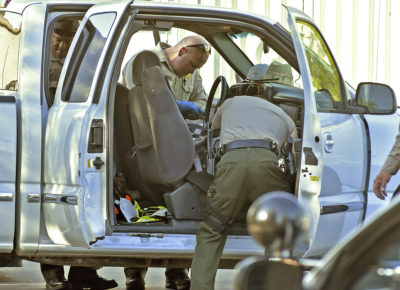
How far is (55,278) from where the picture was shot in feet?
22.6

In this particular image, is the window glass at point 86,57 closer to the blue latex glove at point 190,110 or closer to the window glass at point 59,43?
the window glass at point 59,43

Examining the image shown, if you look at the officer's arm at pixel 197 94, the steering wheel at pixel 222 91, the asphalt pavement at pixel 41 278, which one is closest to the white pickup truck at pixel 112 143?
the steering wheel at pixel 222 91

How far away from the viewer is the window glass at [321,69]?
19.9 feet

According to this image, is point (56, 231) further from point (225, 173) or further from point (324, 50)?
point (324, 50)

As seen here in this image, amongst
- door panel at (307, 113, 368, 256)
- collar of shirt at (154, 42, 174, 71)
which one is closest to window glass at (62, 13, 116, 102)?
door panel at (307, 113, 368, 256)

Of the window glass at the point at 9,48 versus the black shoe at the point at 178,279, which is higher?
the window glass at the point at 9,48

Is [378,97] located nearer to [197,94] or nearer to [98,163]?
[98,163]

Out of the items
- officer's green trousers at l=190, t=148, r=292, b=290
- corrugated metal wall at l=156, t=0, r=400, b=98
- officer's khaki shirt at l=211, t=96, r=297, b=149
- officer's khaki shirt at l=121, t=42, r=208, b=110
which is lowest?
officer's green trousers at l=190, t=148, r=292, b=290

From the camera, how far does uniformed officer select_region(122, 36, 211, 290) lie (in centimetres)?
725

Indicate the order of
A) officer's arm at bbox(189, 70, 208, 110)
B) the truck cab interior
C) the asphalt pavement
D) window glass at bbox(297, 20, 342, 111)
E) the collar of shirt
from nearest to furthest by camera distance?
window glass at bbox(297, 20, 342, 111), the truck cab interior, the collar of shirt, officer's arm at bbox(189, 70, 208, 110), the asphalt pavement

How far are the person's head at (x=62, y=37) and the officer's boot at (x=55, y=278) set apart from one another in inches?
55.8

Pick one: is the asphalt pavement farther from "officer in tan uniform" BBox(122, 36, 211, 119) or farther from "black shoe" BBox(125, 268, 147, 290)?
"officer in tan uniform" BBox(122, 36, 211, 119)

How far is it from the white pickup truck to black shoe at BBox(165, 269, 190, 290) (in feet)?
3.12

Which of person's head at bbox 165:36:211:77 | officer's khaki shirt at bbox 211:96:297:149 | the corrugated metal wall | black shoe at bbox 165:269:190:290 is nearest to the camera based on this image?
officer's khaki shirt at bbox 211:96:297:149
